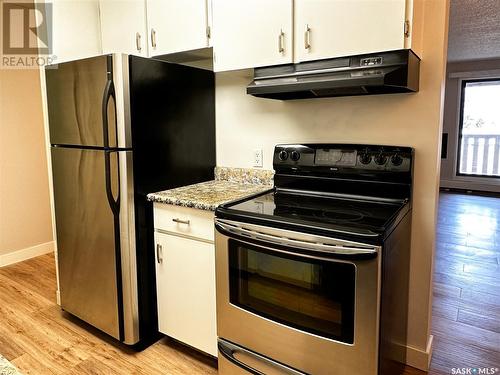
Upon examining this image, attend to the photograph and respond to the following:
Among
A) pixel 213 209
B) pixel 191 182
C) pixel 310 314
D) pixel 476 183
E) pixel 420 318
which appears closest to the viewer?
pixel 310 314

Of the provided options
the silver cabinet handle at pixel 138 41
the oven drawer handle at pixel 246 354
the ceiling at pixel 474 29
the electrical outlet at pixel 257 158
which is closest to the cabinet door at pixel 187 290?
the oven drawer handle at pixel 246 354

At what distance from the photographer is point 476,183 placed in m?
6.94

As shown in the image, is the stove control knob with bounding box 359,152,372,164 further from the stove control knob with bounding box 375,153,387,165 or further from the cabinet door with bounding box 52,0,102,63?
the cabinet door with bounding box 52,0,102,63

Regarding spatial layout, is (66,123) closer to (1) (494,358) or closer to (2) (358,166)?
(2) (358,166)

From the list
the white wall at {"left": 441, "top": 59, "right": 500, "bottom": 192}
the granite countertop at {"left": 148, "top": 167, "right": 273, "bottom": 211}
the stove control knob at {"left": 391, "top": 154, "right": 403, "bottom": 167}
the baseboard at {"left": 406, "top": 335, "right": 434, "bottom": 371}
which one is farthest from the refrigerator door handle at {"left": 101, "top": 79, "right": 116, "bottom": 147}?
the white wall at {"left": 441, "top": 59, "right": 500, "bottom": 192}

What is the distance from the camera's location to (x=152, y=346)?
87.4 inches

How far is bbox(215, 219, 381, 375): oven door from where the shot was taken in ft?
4.47

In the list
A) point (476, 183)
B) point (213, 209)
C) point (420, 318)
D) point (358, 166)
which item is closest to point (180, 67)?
point (213, 209)

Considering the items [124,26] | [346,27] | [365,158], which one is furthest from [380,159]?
[124,26]

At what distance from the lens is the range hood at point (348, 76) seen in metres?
1.57

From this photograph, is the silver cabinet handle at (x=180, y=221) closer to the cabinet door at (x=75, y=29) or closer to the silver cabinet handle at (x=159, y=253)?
the silver cabinet handle at (x=159, y=253)

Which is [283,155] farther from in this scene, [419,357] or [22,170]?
[22,170]

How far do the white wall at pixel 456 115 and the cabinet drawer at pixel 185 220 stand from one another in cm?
650

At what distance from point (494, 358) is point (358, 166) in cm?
130
